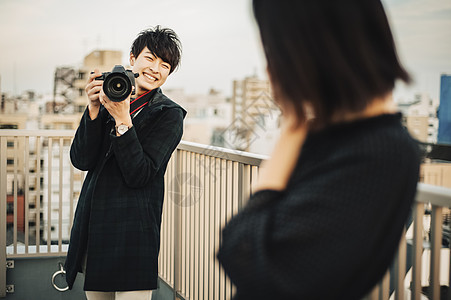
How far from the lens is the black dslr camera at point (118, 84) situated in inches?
54.0

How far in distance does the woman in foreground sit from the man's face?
1021 mm

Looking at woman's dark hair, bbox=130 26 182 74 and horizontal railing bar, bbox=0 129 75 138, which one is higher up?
woman's dark hair, bbox=130 26 182 74

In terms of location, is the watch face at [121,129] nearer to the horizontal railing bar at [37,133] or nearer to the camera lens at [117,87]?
the camera lens at [117,87]

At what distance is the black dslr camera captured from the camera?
1.37 metres

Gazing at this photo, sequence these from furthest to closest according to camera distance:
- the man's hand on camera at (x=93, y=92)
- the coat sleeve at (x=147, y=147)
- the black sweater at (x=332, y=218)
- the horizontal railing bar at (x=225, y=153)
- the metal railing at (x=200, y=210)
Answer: the metal railing at (x=200, y=210)
the horizontal railing bar at (x=225, y=153)
the man's hand on camera at (x=93, y=92)
the coat sleeve at (x=147, y=147)
the black sweater at (x=332, y=218)

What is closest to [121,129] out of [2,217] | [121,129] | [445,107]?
[121,129]

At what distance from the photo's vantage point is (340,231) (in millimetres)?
504

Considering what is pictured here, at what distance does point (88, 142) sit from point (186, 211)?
101 cm

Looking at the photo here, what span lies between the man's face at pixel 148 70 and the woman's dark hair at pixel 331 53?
104 cm

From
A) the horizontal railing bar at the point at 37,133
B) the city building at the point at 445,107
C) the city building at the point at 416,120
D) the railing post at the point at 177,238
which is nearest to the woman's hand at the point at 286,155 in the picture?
the city building at the point at 416,120

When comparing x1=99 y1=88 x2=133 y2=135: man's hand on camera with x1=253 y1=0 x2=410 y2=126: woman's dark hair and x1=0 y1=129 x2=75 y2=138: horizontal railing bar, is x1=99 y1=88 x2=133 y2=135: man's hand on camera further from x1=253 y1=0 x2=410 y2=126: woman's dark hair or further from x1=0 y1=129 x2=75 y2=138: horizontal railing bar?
x1=0 y1=129 x2=75 y2=138: horizontal railing bar

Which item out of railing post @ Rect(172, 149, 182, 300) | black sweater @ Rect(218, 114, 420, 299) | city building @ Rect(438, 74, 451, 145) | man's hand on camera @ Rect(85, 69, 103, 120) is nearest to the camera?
black sweater @ Rect(218, 114, 420, 299)

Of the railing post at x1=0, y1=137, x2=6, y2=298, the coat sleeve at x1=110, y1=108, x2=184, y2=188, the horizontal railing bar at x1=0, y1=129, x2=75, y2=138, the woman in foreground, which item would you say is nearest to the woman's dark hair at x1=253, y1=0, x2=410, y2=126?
the woman in foreground

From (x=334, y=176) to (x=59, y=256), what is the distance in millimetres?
2870
